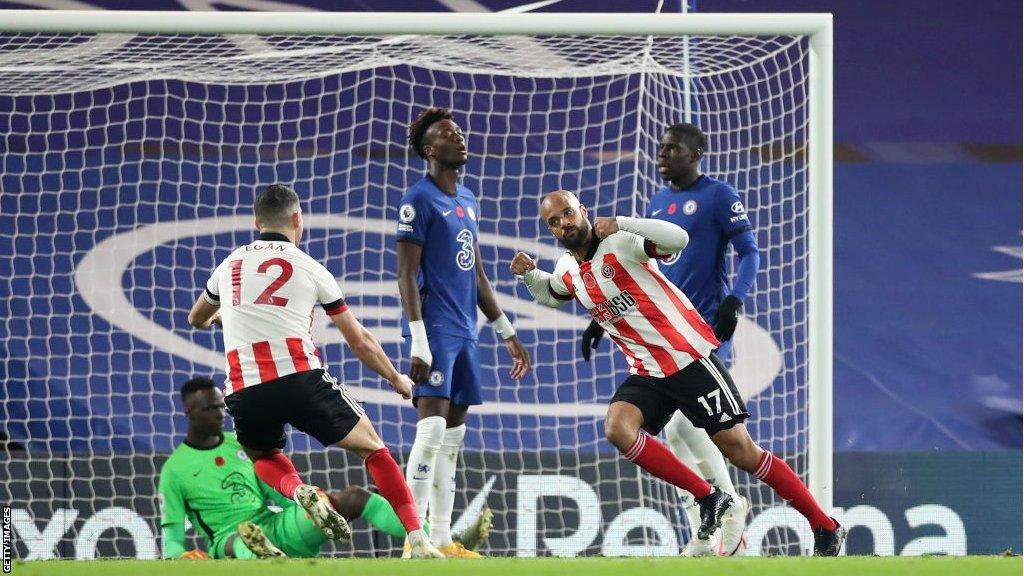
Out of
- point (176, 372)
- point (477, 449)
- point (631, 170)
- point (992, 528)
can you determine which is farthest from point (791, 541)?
point (176, 372)

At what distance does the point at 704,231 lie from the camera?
16.9 ft

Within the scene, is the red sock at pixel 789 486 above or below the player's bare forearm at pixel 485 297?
below

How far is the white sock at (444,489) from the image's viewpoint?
5.02 m

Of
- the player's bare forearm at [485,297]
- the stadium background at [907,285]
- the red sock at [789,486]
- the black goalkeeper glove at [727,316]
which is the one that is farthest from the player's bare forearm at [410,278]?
the stadium background at [907,285]

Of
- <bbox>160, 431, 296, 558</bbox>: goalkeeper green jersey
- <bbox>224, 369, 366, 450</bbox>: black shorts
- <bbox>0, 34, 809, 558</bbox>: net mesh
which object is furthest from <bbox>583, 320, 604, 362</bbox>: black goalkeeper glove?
<bbox>0, 34, 809, 558</bbox>: net mesh

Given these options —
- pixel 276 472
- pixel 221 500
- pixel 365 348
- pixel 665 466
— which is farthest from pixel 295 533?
pixel 665 466

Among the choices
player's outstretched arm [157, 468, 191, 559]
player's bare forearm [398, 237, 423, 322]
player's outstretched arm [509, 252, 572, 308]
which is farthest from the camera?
player's outstretched arm [157, 468, 191, 559]

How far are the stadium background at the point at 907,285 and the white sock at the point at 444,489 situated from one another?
169cm

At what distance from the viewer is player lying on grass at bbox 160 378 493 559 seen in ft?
17.3

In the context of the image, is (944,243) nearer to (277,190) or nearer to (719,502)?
(719,502)

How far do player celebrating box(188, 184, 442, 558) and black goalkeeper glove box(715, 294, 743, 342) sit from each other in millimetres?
1242

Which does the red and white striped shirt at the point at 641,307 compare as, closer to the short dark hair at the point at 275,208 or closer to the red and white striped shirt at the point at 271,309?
the red and white striped shirt at the point at 271,309

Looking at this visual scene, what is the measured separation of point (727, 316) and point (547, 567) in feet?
4.71

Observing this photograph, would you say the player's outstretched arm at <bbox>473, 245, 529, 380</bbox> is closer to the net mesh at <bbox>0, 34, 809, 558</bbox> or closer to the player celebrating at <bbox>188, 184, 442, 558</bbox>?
the player celebrating at <bbox>188, 184, 442, 558</bbox>
